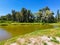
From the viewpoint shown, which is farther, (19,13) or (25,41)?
(19,13)

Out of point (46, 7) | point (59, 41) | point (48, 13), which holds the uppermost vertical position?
point (46, 7)

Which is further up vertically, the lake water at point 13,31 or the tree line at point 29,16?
the tree line at point 29,16

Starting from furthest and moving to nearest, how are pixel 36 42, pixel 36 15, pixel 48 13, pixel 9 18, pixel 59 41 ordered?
pixel 9 18
pixel 36 15
pixel 48 13
pixel 59 41
pixel 36 42

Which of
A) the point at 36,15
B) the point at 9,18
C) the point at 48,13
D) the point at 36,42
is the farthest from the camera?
the point at 9,18

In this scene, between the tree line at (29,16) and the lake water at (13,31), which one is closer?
the lake water at (13,31)

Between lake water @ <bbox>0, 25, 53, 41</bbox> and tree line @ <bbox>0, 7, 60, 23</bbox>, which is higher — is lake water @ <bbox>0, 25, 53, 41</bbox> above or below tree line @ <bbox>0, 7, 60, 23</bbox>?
below

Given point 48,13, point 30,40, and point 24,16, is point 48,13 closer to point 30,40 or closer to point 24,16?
point 24,16

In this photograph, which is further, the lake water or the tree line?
the tree line

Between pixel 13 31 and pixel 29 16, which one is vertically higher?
pixel 29 16

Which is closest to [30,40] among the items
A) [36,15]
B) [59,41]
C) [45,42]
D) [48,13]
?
[45,42]

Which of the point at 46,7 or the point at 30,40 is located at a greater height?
the point at 46,7

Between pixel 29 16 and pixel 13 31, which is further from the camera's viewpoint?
pixel 29 16

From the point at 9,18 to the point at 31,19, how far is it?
21047 mm

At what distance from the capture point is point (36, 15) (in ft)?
251
